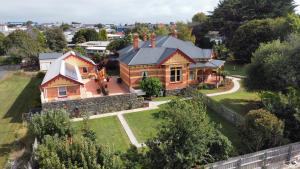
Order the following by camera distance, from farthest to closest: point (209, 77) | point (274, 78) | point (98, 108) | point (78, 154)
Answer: point (209, 77), point (98, 108), point (274, 78), point (78, 154)

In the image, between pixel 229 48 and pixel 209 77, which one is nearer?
pixel 209 77

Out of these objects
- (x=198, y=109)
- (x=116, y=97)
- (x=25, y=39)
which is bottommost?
(x=116, y=97)

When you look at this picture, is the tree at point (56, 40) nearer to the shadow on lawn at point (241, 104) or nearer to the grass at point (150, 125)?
the grass at point (150, 125)

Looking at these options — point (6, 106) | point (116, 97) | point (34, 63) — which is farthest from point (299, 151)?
point (34, 63)

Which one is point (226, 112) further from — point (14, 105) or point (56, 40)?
point (56, 40)

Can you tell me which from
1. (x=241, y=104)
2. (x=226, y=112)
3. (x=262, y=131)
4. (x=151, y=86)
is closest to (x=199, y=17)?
(x=151, y=86)

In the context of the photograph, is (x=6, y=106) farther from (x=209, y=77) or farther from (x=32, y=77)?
(x=209, y=77)

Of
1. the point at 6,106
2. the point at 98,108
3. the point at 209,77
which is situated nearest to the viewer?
the point at 98,108
